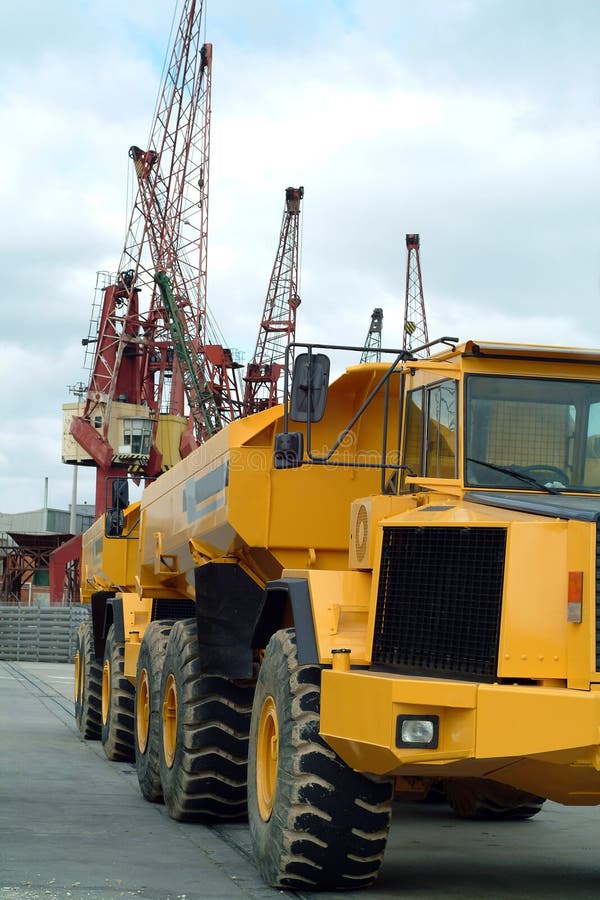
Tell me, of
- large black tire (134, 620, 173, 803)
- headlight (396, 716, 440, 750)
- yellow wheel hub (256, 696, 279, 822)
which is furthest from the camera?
large black tire (134, 620, 173, 803)

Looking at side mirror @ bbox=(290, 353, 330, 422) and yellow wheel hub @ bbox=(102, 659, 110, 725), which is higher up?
side mirror @ bbox=(290, 353, 330, 422)

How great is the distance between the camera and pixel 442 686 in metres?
6.50

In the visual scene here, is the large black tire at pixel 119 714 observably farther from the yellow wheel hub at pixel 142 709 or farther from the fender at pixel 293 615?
the fender at pixel 293 615

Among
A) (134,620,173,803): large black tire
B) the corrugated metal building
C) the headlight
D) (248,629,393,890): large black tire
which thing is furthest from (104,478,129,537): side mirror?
the corrugated metal building

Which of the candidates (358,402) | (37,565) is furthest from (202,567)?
(37,565)

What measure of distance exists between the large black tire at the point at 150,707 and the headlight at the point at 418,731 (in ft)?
17.0

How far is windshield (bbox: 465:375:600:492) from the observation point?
7660 mm

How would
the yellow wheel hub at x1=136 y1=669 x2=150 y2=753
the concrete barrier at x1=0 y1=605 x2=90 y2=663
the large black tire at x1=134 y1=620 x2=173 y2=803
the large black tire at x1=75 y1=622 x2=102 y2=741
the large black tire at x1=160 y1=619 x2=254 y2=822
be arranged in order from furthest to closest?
Answer: the concrete barrier at x1=0 y1=605 x2=90 y2=663 → the large black tire at x1=75 y1=622 x2=102 y2=741 → the yellow wheel hub at x1=136 y1=669 x2=150 y2=753 → the large black tire at x1=134 y1=620 x2=173 y2=803 → the large black tire at x1=160 y1=619 x2=254 y2=822

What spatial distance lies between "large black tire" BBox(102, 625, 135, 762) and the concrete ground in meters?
1.58

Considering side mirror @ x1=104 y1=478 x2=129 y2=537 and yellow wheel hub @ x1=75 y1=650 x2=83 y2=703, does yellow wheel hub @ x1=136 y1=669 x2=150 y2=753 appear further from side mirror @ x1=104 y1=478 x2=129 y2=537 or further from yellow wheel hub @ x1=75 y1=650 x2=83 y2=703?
yellow wheel hub @ x1=75 y1=650 x2=83 y2=703

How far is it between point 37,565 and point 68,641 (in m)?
31.6

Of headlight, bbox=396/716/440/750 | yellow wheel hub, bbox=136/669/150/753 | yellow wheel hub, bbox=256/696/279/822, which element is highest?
headlight, bbox=396/716/440/750

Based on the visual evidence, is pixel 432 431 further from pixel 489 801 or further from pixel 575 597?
pixel 489 801

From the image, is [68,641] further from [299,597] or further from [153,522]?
[299,597]
